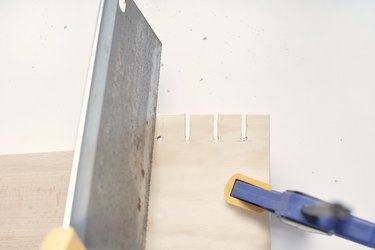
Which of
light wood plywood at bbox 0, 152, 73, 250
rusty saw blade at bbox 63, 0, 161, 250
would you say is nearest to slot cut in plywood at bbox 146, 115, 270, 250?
rusty saw blade at bbox 63, 0, 161, 250

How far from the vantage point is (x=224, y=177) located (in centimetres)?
71

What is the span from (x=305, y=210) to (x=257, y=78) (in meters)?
0.42

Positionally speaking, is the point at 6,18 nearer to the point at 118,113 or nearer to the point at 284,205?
the point at 118,113

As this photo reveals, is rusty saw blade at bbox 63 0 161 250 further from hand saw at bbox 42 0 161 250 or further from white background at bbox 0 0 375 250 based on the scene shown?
white background at bbox 0 0 375 250

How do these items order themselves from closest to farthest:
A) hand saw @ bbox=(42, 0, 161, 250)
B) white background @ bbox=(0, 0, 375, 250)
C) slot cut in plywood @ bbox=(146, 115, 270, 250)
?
hand saw @ bbox=(42, 0, 161, 250)
slot cut in plywood @ bbox=(146, 115, 270, 250)
white background @ bbox=(0, 0, 375, 250)

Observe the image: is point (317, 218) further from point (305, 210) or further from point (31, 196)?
point (31, 196)

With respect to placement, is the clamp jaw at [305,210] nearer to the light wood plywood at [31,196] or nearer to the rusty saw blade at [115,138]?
the rusty saw blade at [115,138]

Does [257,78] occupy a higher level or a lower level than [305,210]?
higher

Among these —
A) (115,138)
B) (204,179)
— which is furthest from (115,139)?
Result: (204,179)

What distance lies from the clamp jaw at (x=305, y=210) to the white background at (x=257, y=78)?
0.46 feet

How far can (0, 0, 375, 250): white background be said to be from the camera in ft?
2.68

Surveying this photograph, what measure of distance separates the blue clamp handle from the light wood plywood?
0.37m

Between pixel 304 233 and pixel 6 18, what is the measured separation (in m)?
0.91

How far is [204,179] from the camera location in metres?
0.71
